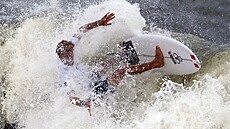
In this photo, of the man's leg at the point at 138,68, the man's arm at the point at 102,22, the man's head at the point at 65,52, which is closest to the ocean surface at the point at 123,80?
the man's leg at the point at 138,68

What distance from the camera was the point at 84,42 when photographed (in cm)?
780

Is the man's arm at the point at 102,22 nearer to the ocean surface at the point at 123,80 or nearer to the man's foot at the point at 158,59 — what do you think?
the ocean surface at the point at 123,80

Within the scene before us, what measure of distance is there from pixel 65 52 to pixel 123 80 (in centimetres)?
100

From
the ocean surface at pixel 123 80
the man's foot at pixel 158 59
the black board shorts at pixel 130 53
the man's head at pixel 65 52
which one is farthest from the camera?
the black board shorts at pixel 130 53

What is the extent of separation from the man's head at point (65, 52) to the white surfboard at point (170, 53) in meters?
1.14

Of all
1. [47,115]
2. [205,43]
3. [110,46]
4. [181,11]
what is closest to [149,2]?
[181,11]

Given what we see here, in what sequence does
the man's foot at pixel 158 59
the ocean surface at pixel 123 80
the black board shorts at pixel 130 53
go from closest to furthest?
the ocean surface at pixel 123 80, the man's foot at pixel 158 59, the black board shorts at pixel 130 53

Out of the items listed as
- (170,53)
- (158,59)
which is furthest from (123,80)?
(170,53)

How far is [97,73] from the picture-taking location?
7.31 meters

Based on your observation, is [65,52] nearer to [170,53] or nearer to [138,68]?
[138,68]

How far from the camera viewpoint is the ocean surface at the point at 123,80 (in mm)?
6523

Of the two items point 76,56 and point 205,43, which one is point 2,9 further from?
point 205,43

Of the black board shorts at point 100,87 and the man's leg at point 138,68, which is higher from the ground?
the man's leg at point 138,68

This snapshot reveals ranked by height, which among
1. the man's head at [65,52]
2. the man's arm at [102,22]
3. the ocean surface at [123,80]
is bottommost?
the ocean surface at [123,80]
